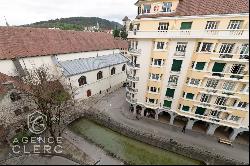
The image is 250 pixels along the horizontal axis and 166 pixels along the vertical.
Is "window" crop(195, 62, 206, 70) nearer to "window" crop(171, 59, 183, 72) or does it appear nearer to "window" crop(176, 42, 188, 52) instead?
"window" crop(171, 59, 183, 72)

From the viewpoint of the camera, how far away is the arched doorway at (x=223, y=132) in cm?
2637

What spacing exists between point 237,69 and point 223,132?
1147cm

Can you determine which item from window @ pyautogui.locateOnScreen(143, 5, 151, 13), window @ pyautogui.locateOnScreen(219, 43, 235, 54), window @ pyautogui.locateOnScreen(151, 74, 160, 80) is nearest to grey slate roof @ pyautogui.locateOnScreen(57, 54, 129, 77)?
window @ pyautogui.locateOnScreen(151, 74, 160, 80)

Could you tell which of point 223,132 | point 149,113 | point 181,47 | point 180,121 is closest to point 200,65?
point 181,47

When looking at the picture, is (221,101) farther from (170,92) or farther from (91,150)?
(91,150)

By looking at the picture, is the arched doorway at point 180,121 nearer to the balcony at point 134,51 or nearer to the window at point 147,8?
the balcony at point 134,51

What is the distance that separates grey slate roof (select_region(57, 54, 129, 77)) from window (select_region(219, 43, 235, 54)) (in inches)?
1081

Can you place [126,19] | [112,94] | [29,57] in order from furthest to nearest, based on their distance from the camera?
[126,19] < [112,94] < [29,57]

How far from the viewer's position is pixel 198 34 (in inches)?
859

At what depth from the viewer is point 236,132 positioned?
24.5 meters

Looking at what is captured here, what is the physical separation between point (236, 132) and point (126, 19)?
3756 inches

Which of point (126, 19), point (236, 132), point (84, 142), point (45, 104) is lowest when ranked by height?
point (84, 142)

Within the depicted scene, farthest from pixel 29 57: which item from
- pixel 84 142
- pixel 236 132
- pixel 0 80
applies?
pixel 236 132

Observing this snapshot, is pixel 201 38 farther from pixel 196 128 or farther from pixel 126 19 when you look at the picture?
pixel 126 19
